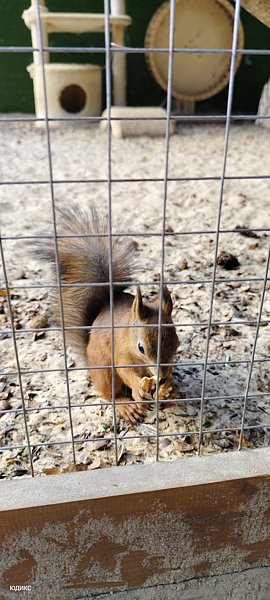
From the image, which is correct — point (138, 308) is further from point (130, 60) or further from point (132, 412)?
point (130, 60)

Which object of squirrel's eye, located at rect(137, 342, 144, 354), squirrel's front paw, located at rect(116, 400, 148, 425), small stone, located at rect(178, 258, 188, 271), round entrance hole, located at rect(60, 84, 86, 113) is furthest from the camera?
round entrance hole, located at rect(60, 84, 86, 113)

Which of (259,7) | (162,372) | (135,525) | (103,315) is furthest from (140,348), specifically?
(259,7)

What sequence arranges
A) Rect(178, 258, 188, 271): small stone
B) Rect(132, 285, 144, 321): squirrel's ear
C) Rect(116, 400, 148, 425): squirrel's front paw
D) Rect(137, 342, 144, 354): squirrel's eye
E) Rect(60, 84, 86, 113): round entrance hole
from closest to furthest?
Rect(132, 285, 144, 321): squirrel's ear
Rect(137, 342, 144, 354): squirrel's eye
Rect(116, 400, 148, 425): squirrel's front paw
Rect(178, 258, 188, 271): small stone
Rect(60, 84, 86, 113): round entrance hole

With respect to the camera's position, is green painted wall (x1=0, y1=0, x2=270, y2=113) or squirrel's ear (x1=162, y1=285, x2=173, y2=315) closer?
squirrel's ear (x1=162, y1=285, x2=173, y2=315)

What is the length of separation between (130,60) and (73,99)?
40.8 inches

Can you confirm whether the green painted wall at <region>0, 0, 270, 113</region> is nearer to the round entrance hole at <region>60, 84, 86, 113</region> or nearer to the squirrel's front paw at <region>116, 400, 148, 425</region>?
the round entrance hole at <region>60, 84, 86, 113</region>

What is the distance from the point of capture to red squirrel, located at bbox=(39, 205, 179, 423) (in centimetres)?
160

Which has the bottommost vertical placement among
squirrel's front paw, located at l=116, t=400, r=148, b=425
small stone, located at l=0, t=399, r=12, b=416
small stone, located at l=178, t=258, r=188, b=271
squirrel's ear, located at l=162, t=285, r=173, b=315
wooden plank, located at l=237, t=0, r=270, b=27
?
small stone, located at l=178, t=258, r=188, b=271

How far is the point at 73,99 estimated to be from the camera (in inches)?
253

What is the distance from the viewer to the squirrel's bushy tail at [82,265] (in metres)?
1.81

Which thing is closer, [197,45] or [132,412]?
[132,412]

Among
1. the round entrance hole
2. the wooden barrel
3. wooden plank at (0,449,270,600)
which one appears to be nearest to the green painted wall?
the wooden barrel

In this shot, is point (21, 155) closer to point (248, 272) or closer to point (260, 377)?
point (248, 272)

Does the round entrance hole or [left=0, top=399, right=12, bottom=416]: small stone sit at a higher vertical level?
[left=0, top=399, right=12, bottom=416]: small stone
